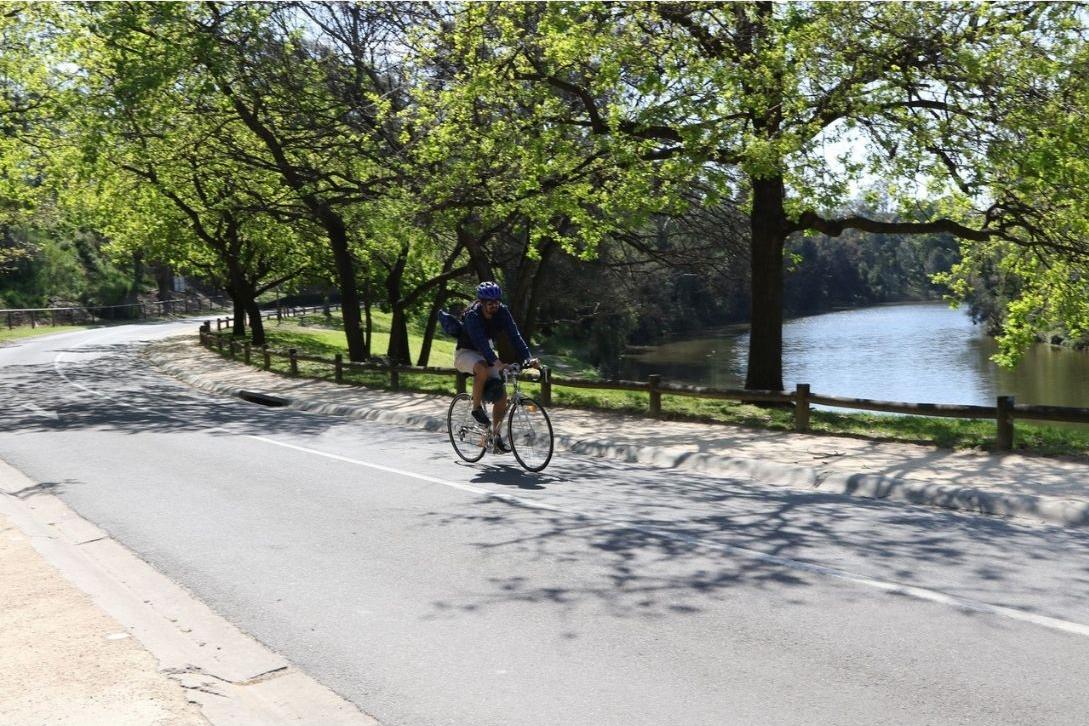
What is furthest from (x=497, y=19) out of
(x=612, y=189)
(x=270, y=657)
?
(x=270, y=657)

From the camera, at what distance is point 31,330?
5172cm

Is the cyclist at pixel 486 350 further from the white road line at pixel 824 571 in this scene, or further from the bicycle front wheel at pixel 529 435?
the white road line at pixel 824 571

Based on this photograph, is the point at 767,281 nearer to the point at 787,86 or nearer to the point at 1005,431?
the point at 787,86

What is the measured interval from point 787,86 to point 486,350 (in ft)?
21.9

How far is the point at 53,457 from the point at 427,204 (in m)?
9.77

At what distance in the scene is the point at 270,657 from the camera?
5.36m

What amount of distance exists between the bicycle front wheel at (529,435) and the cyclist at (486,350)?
0.72 ft

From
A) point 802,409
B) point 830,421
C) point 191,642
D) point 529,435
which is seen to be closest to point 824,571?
point 191,642

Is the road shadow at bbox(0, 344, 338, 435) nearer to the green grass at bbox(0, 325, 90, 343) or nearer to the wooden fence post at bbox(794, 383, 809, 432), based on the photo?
the wooden fence post at bbox(794, 383, 809, 432)

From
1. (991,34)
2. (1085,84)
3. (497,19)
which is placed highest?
(497,19)

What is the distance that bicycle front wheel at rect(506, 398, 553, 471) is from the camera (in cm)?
1102

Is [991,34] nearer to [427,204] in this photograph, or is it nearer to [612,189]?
[612,189]

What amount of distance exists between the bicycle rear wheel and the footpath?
182 cm

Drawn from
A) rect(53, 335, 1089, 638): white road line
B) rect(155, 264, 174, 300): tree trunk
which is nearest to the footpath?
rect(53, 335, 1089, 638): white road line
